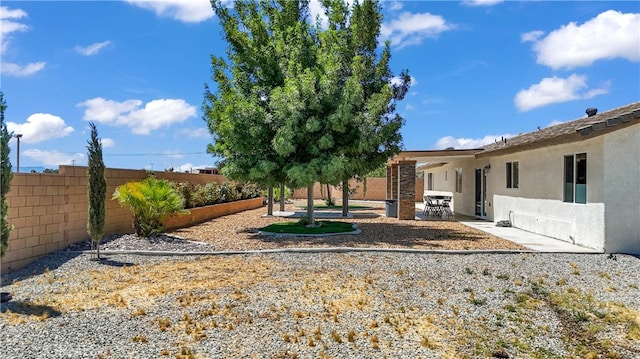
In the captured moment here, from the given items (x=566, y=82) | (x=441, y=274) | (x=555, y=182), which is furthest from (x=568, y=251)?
(x=566, y=82)

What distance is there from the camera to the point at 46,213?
9820 millimetres

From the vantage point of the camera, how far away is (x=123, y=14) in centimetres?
1089

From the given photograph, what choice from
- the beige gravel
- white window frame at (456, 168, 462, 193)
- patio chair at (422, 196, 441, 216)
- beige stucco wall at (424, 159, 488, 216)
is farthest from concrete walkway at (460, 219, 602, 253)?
white window frame at (456, 168, 462, 193)

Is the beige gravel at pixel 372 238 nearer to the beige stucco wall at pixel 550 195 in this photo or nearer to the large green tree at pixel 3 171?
the beige stucco wall at pixel 550 195

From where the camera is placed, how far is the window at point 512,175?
16188 mm

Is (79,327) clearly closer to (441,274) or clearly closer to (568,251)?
(441,274)

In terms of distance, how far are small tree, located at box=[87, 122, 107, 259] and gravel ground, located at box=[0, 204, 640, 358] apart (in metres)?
0.76

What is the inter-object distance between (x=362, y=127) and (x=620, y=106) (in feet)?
27.3

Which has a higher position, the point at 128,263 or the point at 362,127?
the point at 362,127

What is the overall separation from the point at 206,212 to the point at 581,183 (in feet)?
46.1

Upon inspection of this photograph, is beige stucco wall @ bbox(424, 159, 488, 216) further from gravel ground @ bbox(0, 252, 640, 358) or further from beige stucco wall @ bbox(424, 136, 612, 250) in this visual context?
gravel ground @ bbox(0, 252, 640, 358)

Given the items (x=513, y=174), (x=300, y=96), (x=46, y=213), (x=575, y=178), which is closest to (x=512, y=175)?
(x=513, y=174)


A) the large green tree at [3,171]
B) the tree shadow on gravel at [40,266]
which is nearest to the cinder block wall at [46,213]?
the tree shadow on gravel at [40,266]

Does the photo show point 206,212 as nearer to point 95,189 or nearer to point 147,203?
point 147,203
